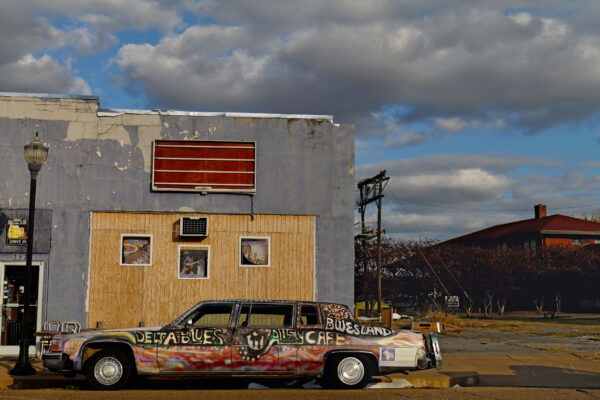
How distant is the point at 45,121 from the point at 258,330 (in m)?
8.58

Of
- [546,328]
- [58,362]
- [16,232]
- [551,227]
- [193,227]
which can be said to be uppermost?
[551,227]

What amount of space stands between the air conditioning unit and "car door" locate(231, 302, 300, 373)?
515cm

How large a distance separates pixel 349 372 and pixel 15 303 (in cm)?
888

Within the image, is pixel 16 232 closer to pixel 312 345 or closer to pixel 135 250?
pixel 135 250

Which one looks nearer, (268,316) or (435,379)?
(268,316)

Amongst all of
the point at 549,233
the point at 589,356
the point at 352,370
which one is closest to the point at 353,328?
the point at 352,370

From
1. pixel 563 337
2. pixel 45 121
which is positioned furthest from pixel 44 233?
pixel 563 337

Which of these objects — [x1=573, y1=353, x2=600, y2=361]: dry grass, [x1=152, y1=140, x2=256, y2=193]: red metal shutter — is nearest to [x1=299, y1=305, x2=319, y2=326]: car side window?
[x1=152, y1=140, x2=256, y2=193]: red metal shutter

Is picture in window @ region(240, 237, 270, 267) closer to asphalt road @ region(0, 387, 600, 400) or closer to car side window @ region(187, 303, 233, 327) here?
car side window @ region(187, 303, 233, 327)

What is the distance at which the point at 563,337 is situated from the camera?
27.0 metres

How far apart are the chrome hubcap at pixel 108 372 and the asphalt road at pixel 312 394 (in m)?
0.34

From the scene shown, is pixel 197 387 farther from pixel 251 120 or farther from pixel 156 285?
pixel 251 120

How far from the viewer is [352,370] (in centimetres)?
1164

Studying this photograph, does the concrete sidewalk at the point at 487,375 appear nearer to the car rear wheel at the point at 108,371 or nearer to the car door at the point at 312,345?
the car rear wheel at the point at 108,371
